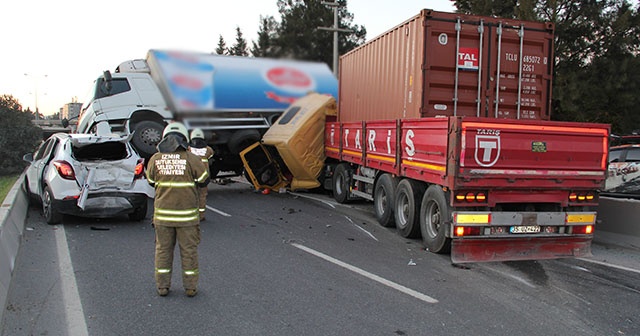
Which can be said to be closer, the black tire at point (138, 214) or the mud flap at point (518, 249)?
the mud flap at point (518, 249)

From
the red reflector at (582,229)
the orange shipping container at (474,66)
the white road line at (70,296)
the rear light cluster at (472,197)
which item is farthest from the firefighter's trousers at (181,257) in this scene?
the orange shipping container at (474,66)

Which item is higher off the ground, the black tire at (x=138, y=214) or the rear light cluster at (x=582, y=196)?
the rear light cluster at (x=582, y=196)

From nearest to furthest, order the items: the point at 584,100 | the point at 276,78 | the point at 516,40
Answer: the point at 276,78
the point at 516,40
the point at 584,100

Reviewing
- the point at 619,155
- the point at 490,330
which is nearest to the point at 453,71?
the point at 619,155

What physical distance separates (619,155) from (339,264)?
6.85m

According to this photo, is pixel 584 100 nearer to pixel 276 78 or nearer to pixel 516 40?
pixel 516 40

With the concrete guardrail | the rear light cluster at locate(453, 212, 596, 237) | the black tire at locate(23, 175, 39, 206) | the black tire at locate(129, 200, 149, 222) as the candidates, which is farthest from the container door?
the black tire at locate(23, 175, 39, 206)

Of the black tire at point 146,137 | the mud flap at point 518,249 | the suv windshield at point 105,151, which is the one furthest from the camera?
the black tire at point 146,137

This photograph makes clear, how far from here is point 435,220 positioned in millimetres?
7086

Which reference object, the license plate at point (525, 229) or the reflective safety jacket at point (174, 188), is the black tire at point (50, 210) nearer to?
the reflective safety jacket at point (174, 188)

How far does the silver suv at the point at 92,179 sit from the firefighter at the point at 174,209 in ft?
12.2

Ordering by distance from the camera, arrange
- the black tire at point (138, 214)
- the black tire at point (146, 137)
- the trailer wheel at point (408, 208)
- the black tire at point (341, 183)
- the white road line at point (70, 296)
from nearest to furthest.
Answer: the white road line at point (70, 296), the trailer wheel at point (408, 208), the black tire at point (138, 214), the black tire at point (146, 137), the black tire at point (341, 183)

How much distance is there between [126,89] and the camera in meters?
12.0

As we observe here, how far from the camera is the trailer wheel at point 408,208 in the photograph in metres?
7.64
